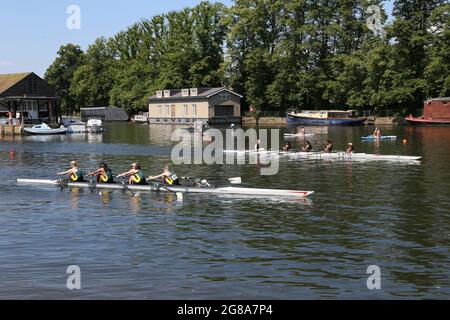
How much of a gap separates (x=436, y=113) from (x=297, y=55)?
35.2 metres

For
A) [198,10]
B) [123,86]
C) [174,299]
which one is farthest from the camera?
[123,86]

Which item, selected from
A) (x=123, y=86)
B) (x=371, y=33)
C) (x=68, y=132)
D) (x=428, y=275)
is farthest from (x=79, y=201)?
(x=123, y=86)

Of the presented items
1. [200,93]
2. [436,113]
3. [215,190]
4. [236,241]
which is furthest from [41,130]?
[236,241]

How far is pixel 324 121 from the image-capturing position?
352 ft

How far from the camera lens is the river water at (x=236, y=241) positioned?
16.6 meters

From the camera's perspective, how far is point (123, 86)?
16038 cm

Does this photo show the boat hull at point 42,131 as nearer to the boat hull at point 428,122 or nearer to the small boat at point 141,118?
the small boat at point 141,118

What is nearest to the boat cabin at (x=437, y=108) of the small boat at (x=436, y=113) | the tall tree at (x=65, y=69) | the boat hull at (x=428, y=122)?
the small boat at (x=436, y=113)

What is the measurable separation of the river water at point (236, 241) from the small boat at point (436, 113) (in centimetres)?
6041

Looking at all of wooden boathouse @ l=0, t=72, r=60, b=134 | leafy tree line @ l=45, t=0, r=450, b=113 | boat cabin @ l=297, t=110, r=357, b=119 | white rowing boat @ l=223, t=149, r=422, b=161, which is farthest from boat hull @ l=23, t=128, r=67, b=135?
white rowing boat @ l=223, t=149, r=422, b=161

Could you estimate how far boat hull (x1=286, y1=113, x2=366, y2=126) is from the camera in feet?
341

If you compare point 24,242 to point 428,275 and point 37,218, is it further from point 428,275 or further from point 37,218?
point 428,275
